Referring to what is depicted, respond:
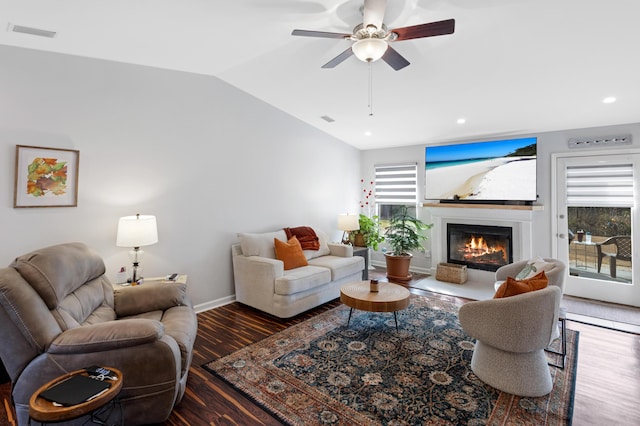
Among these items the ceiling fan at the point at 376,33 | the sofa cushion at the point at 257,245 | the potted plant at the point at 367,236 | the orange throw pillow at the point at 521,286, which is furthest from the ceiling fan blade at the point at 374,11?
the potted plant at the point at 367,236

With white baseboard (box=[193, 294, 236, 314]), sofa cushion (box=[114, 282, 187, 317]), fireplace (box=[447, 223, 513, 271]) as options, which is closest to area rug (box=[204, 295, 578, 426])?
sofa cushion (box=[114, 282, 187, 317])

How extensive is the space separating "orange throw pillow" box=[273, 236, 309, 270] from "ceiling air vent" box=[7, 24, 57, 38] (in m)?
2.91

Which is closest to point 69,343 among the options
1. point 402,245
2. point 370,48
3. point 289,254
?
point 289,254

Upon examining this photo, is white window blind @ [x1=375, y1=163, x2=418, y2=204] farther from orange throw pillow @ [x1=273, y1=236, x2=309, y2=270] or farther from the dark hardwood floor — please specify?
the dark hardwood floor

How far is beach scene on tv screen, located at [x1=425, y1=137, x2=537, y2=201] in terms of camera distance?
4531 mm

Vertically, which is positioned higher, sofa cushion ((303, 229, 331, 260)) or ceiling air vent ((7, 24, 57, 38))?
ceiling air vent ((7, 24, 57, 38))

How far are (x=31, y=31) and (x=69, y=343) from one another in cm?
248

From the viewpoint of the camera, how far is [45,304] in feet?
5.84

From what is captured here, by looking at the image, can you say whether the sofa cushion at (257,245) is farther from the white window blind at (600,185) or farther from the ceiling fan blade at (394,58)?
the white window blind at (600,185)

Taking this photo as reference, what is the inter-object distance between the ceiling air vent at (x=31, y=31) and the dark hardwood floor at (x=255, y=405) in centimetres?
275

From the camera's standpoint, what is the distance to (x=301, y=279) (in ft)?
11.8

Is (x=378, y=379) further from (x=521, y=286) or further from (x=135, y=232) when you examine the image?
(x=135, y=232)

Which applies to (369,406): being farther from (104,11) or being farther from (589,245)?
(589,245)

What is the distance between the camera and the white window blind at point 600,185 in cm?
393
